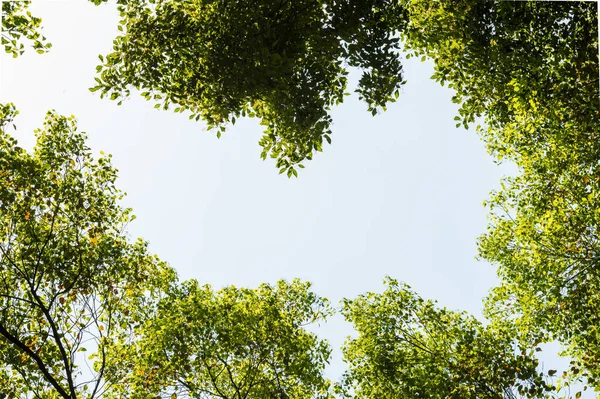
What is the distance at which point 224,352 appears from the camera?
19.5m

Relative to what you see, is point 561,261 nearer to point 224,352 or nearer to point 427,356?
point 427,356

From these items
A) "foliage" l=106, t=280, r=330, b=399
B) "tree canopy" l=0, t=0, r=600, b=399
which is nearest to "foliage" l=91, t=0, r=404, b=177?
"tree canopy" l=0, t=0, r=600, b=399

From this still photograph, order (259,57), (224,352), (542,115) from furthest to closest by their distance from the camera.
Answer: (224,352) < (542,115) < (259,57)

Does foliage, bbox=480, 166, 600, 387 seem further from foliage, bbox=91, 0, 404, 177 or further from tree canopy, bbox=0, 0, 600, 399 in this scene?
foliage, bbox=91, 0, 404, 177

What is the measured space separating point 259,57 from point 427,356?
570 inches

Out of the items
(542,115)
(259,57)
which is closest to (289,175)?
(259,57)

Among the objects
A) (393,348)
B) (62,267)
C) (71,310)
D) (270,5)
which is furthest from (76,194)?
(393,348)

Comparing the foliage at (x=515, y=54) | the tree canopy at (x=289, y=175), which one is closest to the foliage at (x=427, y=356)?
the tree canopy at (x=289, y=175)

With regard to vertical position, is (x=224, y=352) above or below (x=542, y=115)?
below

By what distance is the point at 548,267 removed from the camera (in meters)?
18.6

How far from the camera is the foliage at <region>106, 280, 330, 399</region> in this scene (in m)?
18.7

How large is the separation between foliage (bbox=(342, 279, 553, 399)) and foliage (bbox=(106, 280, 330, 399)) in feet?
7.59

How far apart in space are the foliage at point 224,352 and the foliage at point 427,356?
2.31m

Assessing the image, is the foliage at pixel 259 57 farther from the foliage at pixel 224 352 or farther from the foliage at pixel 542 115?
the foliage at pixel 224 352
